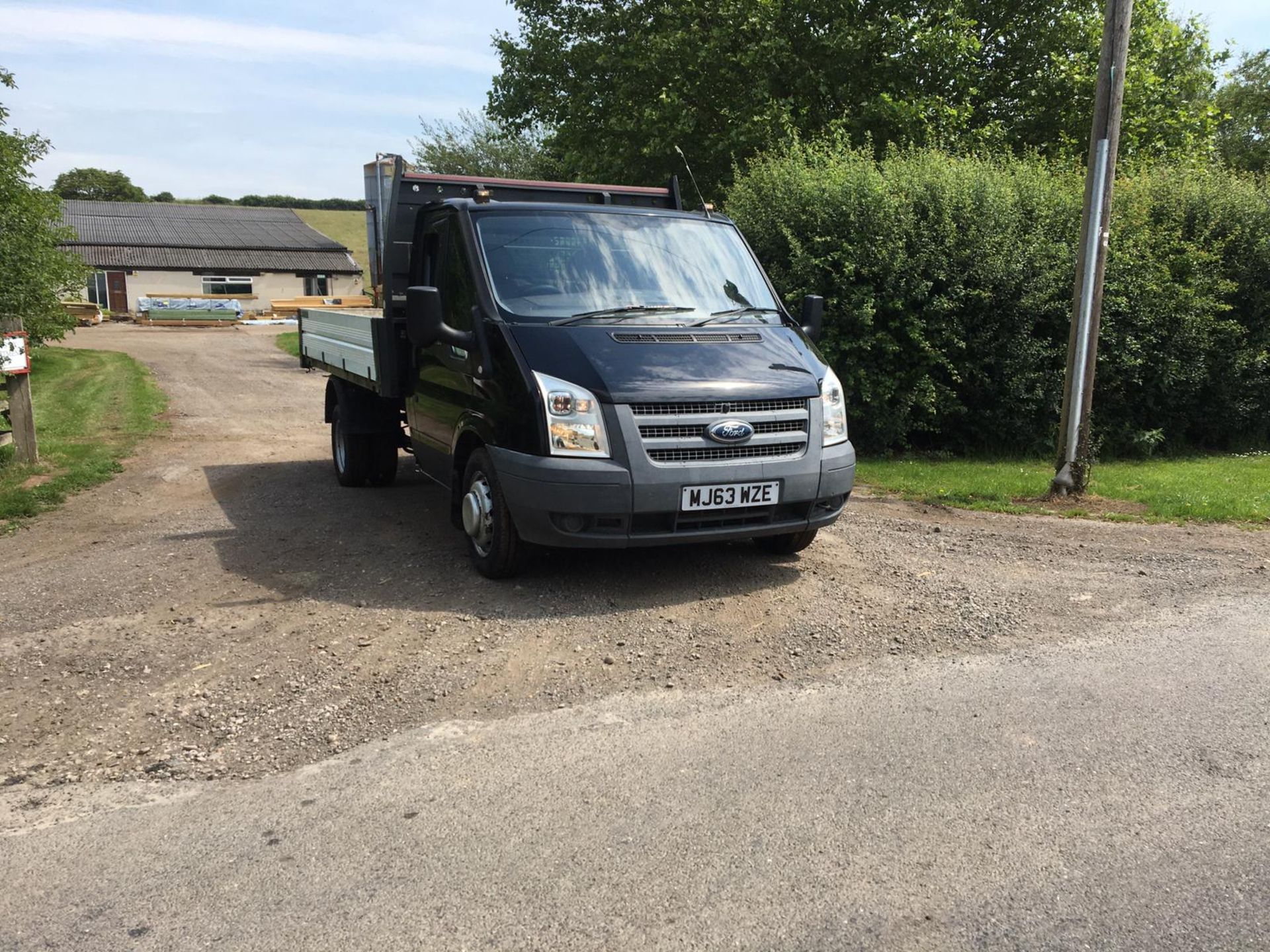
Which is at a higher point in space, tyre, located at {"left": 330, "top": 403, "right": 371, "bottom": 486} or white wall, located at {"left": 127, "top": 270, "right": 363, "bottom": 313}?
white wall, located at {"left": 127, "top": 270, "right": 363, "bottom": 313}

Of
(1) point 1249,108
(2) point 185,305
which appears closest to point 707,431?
(1) point 1249,108

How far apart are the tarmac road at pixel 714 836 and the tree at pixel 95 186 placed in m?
107

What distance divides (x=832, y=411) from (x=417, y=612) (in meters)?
2.72

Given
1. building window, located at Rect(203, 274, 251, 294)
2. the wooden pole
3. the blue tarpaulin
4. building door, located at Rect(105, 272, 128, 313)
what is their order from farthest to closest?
building window, located at Rect(203, 274, 251, 294)
building door, located at Rect(105, 272, 128, 313)
the blue tarpaulin
the wooden pole

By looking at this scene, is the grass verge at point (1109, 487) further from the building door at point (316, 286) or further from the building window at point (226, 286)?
the building window at point (226, 286)

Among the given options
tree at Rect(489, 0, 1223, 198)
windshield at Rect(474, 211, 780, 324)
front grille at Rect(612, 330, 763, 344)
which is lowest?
front grille at Rect(612, 330, 763, 344)

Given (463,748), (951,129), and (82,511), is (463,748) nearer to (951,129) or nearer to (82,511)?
(82,511)

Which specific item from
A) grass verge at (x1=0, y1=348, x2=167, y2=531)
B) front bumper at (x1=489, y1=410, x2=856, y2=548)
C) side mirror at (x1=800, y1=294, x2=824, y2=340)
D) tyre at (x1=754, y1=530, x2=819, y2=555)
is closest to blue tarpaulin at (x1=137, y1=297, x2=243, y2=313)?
grass verge at (x1=0, y1=348, x2=167, y2=531)

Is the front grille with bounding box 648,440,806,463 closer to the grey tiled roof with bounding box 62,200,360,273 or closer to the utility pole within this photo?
the utility pole

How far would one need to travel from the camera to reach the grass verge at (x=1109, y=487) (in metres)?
8.57

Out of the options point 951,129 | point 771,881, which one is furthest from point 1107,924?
point 951,129

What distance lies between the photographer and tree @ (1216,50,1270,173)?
40.3 meters

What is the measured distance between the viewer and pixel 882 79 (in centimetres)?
2239

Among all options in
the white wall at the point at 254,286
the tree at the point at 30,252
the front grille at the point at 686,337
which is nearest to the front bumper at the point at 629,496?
the front grille at the point at 686,337
